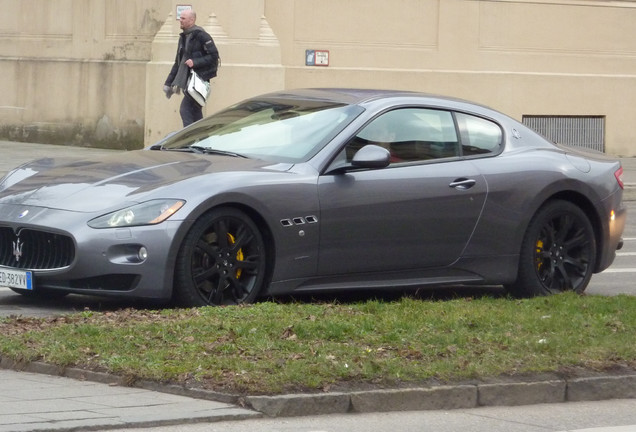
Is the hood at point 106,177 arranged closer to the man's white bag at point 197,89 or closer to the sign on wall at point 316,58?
the man's white bag at point 197,89

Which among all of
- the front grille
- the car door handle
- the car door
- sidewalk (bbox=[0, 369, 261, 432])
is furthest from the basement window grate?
sidewalk (bbox=[0, 369, 261, 432])

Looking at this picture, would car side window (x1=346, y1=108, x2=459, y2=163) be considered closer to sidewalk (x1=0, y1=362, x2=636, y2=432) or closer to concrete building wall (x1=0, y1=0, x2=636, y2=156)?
sidewalk (x1=0, y1=362, x2=636, y2=432)

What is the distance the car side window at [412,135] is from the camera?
9.54 metres

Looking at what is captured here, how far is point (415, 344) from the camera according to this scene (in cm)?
736

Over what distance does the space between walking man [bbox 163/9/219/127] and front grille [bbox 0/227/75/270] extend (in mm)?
9009

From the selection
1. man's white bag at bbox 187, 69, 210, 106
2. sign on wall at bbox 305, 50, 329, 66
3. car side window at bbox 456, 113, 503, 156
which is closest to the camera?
car side window at bbox 456, 113, 503, 156

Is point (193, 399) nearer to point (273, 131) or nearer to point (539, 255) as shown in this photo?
point (273, 131)

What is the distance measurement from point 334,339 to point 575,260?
340cm

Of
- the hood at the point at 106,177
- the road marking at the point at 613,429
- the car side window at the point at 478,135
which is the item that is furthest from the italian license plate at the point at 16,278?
the road marking at the point at 613,429

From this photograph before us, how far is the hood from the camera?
8.52 m

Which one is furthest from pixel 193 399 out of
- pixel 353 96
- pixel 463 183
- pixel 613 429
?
pixel 353 96

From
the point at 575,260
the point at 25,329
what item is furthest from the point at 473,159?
the point at 25,329

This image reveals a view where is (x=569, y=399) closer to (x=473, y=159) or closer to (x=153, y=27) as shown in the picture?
(x=473, y=159)

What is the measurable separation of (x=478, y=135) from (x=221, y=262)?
2.53 meters
